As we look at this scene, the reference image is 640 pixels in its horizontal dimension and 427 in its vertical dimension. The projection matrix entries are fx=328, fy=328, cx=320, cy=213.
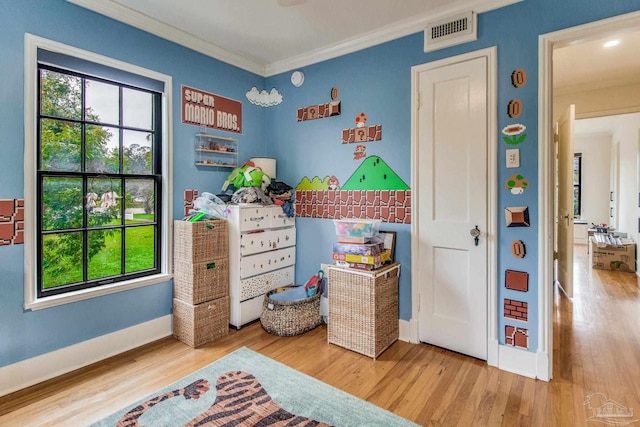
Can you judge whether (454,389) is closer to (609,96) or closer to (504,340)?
(504,340)

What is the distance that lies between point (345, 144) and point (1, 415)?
2.98 metres

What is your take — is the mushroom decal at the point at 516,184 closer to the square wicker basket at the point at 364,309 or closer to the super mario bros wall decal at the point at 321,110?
the square wicker basket at the point at 364,309

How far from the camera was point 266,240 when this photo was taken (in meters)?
3.17

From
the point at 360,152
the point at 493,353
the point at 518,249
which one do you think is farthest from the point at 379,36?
the point at 493,353

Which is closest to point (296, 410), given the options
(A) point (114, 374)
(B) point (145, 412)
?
(B) point (145, 412)

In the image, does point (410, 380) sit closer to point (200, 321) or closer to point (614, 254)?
point (200, 321)

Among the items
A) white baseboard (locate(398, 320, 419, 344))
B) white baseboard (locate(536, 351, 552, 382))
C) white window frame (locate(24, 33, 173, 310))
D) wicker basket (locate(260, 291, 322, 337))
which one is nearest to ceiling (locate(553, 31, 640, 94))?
white baseboard (locate(536, 351, 552, 382))

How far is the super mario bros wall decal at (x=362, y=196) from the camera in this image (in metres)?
2.80

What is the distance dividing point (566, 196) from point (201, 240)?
3.76 metres

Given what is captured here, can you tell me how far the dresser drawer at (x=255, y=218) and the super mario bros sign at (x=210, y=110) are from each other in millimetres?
913

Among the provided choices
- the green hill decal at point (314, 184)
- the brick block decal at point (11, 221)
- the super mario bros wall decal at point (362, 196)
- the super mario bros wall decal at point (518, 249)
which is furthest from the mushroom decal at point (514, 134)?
the brick block decal at point (11, 221)

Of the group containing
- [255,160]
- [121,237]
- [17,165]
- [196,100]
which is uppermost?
[196,100]

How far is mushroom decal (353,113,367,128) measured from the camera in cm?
296

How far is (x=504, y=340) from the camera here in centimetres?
233
